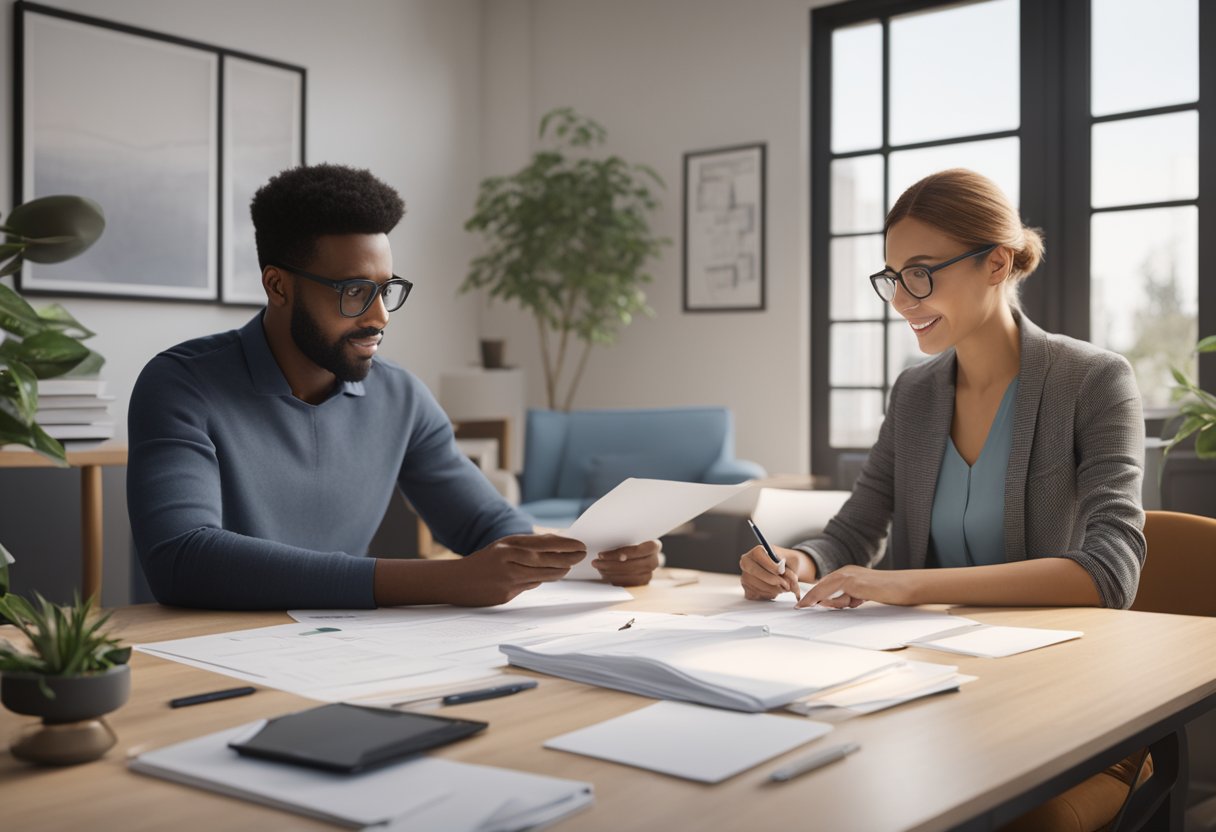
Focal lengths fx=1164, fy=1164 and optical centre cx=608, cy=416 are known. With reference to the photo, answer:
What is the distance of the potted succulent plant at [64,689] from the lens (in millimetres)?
818

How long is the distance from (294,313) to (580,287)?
3527 millimetres

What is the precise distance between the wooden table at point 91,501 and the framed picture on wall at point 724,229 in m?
2.91

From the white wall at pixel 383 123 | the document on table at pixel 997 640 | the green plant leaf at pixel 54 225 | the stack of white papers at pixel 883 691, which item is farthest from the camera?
the white wall at pixel 383 123

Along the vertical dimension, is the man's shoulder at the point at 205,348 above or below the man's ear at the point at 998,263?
below

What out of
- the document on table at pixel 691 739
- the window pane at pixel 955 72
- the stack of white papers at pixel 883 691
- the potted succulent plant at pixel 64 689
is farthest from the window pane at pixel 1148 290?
the potted succulent plant at pixel 64 689

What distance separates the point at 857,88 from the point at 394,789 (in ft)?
15.9

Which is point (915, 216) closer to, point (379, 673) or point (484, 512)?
point (484, 512)

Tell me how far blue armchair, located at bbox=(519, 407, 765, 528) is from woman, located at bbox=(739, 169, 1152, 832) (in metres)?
2.55

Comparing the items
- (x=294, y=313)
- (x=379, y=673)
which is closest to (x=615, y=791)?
(x=379, y=673)

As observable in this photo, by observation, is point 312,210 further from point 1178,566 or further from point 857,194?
point 857,194

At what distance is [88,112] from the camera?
4.49 metres

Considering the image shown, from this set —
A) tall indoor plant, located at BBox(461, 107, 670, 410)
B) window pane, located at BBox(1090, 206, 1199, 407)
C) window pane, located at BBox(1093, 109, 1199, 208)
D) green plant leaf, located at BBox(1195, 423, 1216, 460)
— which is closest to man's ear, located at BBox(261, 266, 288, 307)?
green plant leaf, located at BBox(1195, 423, 1216, 460)

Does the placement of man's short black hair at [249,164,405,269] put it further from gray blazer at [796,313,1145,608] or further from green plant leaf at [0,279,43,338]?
gray blazer at [796,313,1145,608]

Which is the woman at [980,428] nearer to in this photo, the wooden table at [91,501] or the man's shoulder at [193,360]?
the man's shoulder at [193,360]
